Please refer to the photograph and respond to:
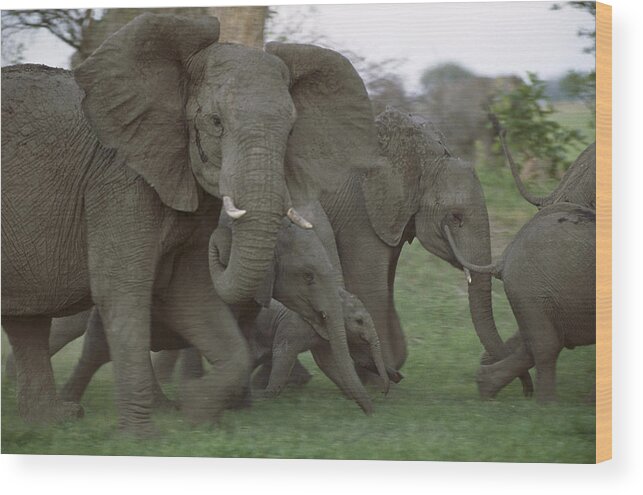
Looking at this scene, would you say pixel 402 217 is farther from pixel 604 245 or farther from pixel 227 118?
pixel 227 118

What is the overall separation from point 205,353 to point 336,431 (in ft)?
1.99

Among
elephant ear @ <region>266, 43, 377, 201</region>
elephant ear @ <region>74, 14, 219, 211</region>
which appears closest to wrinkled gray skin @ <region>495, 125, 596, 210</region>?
elephant ear @ <region>266, 43, 377, 201</region>

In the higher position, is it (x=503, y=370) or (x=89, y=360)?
(x=503, y=370)

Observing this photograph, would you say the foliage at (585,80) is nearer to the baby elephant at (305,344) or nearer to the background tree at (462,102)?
the background tree at (462,102)

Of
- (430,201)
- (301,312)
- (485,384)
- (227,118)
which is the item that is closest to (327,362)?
(301,312)

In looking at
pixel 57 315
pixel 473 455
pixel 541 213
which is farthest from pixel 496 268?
pixel 57 315

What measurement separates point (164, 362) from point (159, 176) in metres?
0.92

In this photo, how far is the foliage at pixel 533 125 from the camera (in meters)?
7.53

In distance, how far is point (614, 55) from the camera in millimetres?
7344

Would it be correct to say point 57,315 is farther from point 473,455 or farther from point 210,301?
point 473,455

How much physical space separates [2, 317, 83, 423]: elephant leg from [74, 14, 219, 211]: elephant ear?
3.07 feet

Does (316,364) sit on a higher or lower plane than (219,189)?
lower

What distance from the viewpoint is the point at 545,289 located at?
7652 millimetres

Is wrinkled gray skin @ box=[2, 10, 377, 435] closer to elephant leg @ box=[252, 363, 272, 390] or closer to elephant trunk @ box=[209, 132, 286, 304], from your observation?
elephant trunk @ box=[209, 132, 286, 304]
